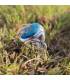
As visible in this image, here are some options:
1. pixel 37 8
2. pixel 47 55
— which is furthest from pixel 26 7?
pixel 47 55

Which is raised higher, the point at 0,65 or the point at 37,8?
the point at 37,8

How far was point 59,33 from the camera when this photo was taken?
111 cm

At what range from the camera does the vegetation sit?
1.09 metres

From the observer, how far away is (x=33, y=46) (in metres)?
1.11

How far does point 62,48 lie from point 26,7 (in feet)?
0.96

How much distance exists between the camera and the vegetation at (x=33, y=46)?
1088 mm

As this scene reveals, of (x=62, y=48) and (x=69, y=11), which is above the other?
(x=69, y=11)

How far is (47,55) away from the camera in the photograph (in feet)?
3.59
